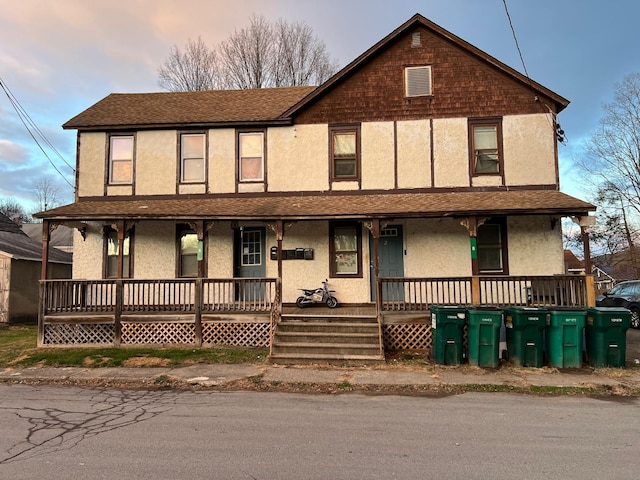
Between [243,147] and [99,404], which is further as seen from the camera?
[243,147]

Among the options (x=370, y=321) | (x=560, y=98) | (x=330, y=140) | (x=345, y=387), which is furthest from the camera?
(x=330, y=140)

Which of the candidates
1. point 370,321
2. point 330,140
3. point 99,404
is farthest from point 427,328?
point 99,404

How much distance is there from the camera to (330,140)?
13.1 meters

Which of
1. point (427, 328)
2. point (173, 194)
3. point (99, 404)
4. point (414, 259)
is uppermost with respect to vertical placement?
point (173, 194)

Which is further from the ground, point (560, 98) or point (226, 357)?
point (560, 98)

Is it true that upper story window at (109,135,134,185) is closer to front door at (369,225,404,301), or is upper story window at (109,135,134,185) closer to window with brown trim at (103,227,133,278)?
window with brown trim at (103,227,133,278)

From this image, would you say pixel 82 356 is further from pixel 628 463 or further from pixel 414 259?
pixel 628 463

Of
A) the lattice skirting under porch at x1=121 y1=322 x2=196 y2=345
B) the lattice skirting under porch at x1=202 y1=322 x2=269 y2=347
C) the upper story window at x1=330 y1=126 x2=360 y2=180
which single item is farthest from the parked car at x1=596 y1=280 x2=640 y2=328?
the lattice skirting under porch at x1=121 y1=322 x2=196 y2=345

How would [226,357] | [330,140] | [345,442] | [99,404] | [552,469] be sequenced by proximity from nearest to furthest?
[552,469] < [345,442] < [99,404] < [226,357] < [330,140]

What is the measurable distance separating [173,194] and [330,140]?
16.8 ft

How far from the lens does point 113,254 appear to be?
43.8 ft

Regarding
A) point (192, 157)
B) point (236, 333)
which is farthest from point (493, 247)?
point (192, 157)

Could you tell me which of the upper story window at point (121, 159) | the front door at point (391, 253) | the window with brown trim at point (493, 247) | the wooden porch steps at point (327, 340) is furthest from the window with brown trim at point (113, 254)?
the window with brown trim at point (493, 247)

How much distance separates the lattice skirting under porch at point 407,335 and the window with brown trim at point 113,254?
802cm
